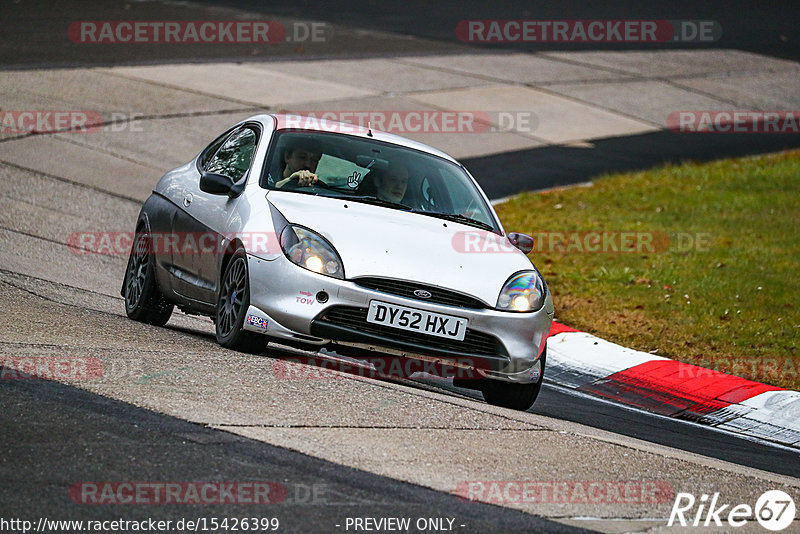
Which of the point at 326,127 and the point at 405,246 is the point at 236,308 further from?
the point at 326,127

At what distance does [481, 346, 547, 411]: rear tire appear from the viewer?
310 inches

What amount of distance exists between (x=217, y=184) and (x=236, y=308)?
91 cm

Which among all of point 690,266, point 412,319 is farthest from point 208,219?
point 690,266

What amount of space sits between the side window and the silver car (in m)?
0.01

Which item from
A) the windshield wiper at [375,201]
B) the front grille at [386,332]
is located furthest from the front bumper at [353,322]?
the windshield wiper at [375,201]

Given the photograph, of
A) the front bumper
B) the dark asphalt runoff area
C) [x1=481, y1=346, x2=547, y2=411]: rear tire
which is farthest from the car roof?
the dark asphalt runoff area

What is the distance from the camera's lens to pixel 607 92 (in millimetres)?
23141

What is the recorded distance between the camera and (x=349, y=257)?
720 centimetres

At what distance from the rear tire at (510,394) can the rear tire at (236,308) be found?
4.89 ft

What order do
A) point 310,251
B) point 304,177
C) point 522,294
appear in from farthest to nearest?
point 304,177 → point 522,294 → point 310,251

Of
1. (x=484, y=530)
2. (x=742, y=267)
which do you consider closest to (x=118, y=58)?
(x=742, y=267)

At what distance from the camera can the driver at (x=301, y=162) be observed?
810 cm

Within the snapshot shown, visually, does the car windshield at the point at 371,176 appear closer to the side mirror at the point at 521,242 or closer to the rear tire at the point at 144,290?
the side mirror at the point at 521,242

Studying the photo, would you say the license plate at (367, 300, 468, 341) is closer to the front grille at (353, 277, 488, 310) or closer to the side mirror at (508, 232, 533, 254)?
the front grille at (353, 277, 488, 310)
